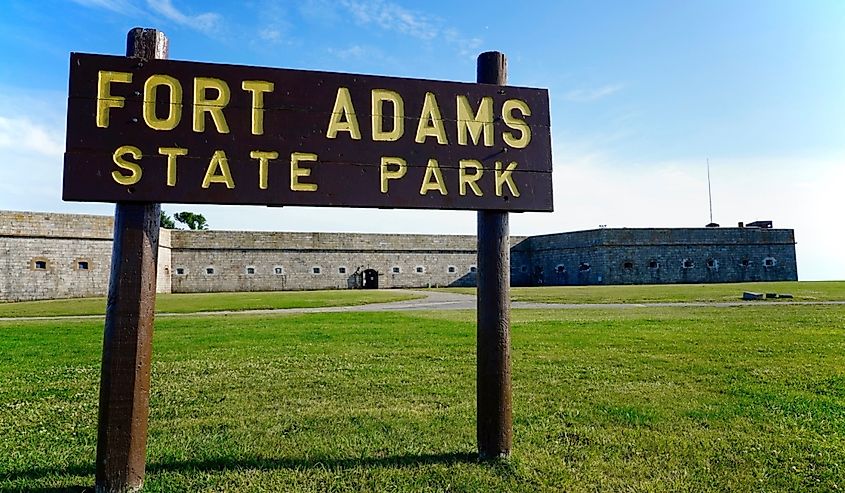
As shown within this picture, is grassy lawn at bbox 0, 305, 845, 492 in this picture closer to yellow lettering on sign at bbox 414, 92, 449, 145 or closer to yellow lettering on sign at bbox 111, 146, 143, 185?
yellow lettering on sign at bbox 111, 146, 143, 185

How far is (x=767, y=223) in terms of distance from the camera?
50344mm

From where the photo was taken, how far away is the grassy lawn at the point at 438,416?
3275mm

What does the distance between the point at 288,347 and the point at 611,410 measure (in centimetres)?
553

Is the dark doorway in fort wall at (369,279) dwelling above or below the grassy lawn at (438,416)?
above

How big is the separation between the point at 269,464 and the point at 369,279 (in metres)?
41.7

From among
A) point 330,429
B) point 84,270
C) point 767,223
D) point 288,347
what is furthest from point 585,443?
point 767,223

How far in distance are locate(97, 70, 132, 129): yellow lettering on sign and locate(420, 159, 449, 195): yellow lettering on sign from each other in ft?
6.49

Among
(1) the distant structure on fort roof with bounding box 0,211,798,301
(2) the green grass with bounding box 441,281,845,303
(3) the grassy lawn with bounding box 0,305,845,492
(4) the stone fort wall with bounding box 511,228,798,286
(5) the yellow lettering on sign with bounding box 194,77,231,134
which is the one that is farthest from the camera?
(4) the stone fort wall with bounding box 511,228,798,286

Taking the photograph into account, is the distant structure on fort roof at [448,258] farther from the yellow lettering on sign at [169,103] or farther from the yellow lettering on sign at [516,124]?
the yellow lettering on sign at [516,124]

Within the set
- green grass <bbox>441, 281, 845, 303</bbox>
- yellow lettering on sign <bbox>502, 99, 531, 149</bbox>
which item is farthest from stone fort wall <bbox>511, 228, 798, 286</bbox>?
yellow lettering on sign <bbox>502, 99, 531, 149</bbox>

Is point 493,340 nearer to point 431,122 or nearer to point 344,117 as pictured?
point 431,122

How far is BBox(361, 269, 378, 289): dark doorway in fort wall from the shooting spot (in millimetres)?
44812

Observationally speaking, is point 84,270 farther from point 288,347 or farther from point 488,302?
point 488,302

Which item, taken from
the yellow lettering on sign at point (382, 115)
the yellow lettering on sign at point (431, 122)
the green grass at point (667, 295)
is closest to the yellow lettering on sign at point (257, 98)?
the yellow lettering on sign at point (382, 115)
